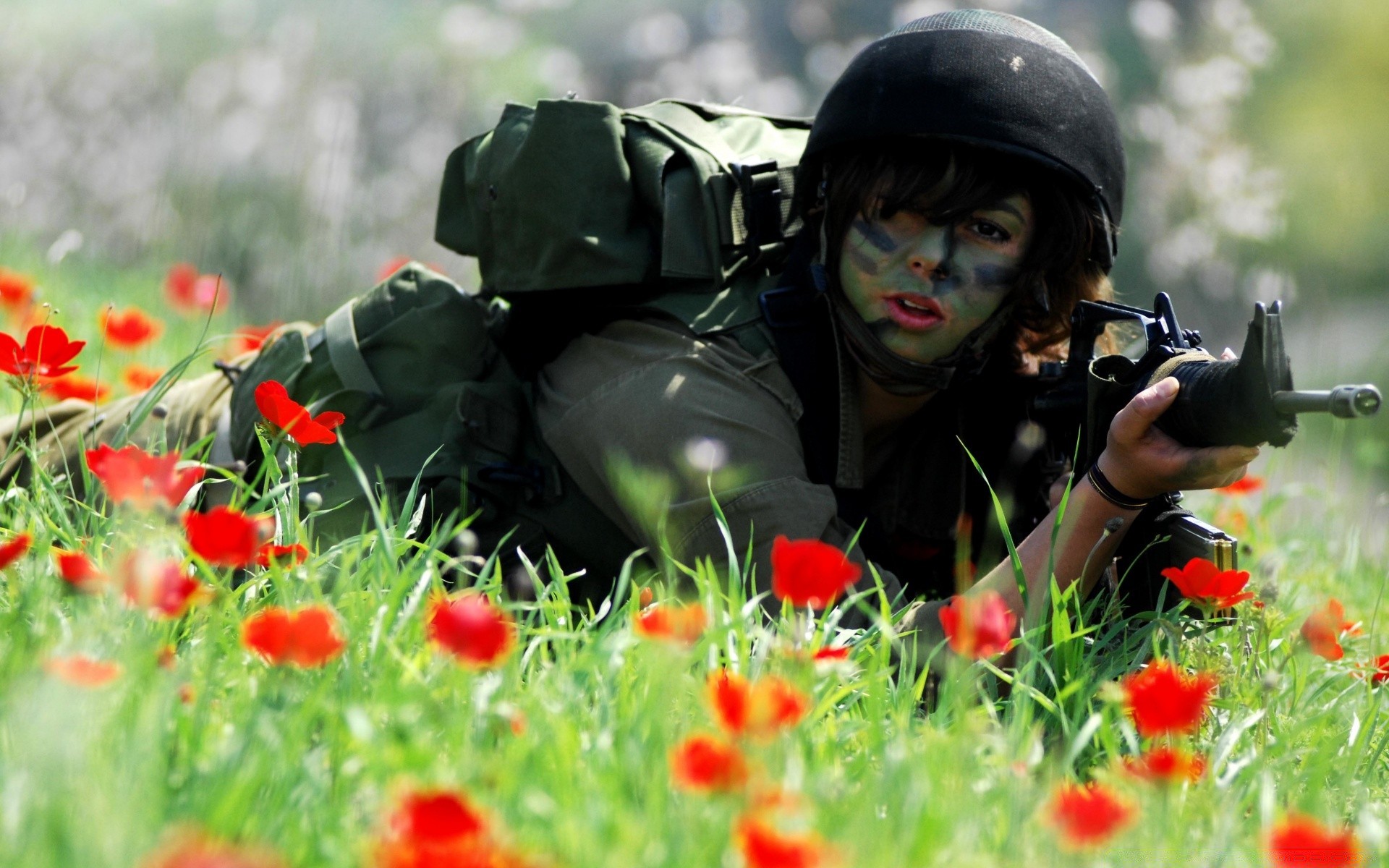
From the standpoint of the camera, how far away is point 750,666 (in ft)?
5.64

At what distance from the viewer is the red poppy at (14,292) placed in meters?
3.06

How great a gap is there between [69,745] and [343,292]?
4.69 meters

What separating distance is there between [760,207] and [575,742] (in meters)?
1.58

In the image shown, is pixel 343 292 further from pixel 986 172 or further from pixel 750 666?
pixel 750 666

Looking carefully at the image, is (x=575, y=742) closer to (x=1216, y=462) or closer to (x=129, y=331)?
(x=1216, y=462)

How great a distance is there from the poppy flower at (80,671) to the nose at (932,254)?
67.9 inches

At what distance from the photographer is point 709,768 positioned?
1.04 metres

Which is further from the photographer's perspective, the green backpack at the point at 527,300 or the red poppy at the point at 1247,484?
the red poppy at the point at 1247,484

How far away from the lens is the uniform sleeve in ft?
7.70

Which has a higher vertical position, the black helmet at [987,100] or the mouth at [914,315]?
the black helmet at [987,100]

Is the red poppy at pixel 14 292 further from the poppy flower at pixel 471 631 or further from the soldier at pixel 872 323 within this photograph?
the poppy flower at pixel 471 631

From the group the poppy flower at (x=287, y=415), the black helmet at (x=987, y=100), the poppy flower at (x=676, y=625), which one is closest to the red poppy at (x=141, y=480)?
the poppy flower at (x=287, y=415)

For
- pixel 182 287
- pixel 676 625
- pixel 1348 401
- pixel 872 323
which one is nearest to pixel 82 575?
pixel 676 625

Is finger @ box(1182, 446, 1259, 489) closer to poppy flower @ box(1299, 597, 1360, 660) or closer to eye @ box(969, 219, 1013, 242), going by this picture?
poppy flower @ box(1299, 597, 1360, 660)
